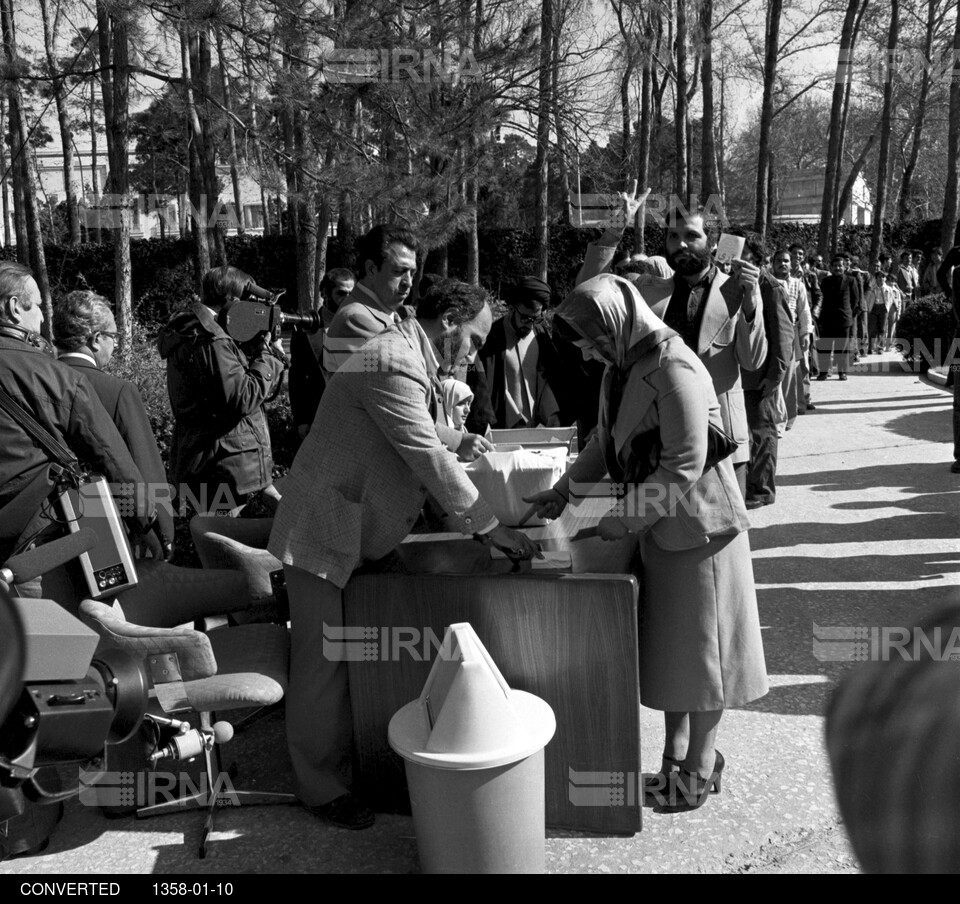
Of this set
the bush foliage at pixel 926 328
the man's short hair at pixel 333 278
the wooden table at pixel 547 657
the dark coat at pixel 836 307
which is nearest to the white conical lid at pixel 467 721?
the wooden table at pixel 547 657

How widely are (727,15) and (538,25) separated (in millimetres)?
11553

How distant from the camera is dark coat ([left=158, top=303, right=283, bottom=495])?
14.8 ft

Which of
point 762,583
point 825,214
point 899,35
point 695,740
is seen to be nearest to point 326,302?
point 762,583

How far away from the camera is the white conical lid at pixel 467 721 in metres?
2.64

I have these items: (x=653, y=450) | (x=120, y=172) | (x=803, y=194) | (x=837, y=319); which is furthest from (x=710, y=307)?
(x=803, y=194)

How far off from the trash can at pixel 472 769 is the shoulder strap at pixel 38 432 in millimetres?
1347

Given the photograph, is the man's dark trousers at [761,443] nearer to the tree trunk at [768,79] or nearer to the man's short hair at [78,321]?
the man's short hair at [78,321]

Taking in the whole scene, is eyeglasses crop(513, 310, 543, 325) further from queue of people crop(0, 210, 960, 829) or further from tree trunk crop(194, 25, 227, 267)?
tree trunk crop(194, 25, 227, 267)

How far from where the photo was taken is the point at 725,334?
4961mm

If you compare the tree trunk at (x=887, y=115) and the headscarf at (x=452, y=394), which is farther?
the tree trunk at (x=887, y=115)

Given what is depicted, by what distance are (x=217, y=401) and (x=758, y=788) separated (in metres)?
2.78

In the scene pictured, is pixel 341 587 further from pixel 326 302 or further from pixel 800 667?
pixel 326 302

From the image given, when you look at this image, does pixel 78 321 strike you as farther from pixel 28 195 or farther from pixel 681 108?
pixel 681 108

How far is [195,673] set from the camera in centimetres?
303
